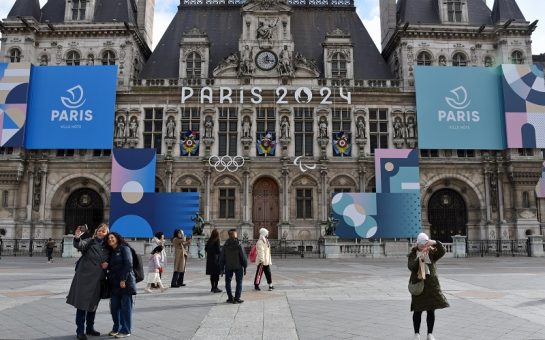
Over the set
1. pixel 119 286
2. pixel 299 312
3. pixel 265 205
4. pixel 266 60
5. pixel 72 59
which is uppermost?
pixel 72 59

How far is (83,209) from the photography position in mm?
37250

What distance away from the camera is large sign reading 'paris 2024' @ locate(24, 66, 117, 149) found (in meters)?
35.6

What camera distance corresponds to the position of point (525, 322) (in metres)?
9.19

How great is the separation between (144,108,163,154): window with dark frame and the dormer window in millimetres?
10625

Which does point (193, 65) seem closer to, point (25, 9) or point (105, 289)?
point (25, 9)

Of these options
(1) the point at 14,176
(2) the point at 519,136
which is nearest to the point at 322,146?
(2) the point at 519,136

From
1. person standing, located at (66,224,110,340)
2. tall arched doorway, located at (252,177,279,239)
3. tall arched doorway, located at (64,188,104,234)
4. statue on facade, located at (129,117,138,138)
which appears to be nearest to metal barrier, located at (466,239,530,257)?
tall arched doorway, located at (252,177,279,239)

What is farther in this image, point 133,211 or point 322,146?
point 322,146

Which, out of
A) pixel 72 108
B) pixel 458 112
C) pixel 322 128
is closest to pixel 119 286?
pixel 322 128

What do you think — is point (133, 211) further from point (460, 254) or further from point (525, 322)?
point (525, 322)

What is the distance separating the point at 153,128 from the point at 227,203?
8.42 metres

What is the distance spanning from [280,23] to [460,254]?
2251 centimetres

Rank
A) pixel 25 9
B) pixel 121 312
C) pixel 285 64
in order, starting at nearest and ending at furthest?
pixel 121 312 → pixel 285 64 → pixel 25 9

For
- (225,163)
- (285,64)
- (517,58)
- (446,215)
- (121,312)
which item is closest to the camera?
(121,312)
